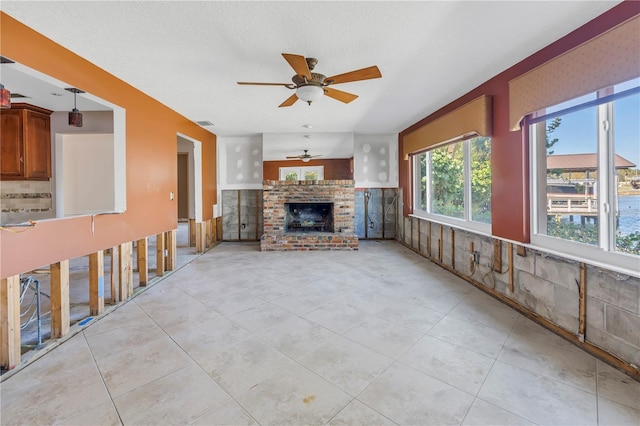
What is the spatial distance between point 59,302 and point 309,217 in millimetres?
4516

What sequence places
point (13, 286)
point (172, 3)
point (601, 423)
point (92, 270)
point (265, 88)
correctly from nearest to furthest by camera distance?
1. point (601, 423)
2. point (172, 3)
3. point (13, 286)
4. point (92, 270)
5. point (265, 88)

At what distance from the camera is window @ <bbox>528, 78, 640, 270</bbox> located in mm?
1972

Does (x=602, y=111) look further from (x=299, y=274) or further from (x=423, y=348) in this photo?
(x=299, y=274)

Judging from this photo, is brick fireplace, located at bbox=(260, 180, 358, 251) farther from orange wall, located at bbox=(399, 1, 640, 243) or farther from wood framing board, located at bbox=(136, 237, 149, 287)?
orange wall, located at bbox=(399, 1, 640, 243)

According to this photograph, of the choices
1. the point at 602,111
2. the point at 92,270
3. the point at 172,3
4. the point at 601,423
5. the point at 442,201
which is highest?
the point at 172,3

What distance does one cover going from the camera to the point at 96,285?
9.35 feet

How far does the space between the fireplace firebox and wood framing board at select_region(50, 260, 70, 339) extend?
410cm

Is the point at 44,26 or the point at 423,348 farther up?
the point at 44,26

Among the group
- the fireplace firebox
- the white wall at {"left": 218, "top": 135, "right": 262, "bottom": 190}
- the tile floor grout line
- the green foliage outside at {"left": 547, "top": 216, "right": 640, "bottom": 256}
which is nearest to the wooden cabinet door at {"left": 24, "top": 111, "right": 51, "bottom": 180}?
the white wall at {"left": 218, "top": 135, "right": 262, "bottom": 190}

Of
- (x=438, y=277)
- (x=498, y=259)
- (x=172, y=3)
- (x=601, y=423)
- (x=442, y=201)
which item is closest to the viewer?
(x=601, y=423)

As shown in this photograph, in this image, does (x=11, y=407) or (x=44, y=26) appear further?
(x=44, y=26)

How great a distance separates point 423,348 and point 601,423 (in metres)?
0.99

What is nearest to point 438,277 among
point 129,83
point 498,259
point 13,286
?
point 498,259

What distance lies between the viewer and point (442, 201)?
4.78 metres
